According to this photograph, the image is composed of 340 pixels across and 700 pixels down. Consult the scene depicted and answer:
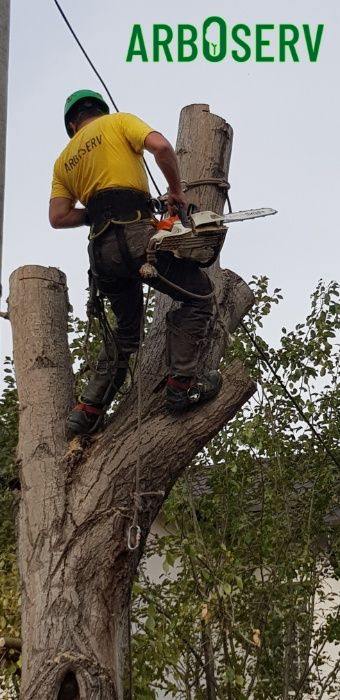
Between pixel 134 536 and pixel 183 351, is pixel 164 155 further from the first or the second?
pixel 134 536

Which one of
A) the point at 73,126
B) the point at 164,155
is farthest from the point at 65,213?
the point at 164,155

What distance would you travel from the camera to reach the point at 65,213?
5203 mm

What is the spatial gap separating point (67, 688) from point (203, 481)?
5127 millimetres

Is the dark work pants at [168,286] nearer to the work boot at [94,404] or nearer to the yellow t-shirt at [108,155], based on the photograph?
the work boot at [94,404]

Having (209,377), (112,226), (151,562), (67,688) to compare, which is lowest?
(67,688)

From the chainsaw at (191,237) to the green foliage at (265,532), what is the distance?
3033 mm

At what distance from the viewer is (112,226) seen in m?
4.87

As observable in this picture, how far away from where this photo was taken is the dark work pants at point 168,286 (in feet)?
15.8

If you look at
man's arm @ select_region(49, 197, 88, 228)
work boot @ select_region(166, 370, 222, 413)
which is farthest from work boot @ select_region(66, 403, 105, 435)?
man's arm @ select_region(49, 197, 88, 228)

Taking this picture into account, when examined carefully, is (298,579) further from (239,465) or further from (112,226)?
(112,226)

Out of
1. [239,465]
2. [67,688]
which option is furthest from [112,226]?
[239,465]

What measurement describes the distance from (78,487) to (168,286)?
3.34 feet

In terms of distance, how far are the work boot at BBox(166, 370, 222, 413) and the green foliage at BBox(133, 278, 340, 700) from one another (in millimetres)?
2688

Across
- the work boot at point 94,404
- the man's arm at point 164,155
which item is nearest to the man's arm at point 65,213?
the man's arm at point 164,155
